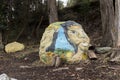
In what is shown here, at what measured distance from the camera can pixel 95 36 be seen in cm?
1236

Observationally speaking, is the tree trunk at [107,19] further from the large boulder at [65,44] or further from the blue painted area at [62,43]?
the blue painted area at [62,43]

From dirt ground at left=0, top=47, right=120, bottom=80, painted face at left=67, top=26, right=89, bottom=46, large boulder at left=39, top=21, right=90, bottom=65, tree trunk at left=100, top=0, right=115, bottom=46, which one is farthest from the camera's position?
tree trunk at left=100, top=0, right=115, bottom=46

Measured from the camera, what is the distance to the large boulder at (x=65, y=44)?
7133mm

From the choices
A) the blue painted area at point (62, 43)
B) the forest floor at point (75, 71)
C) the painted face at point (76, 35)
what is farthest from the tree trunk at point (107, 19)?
the blue painted area at point (62, 43)

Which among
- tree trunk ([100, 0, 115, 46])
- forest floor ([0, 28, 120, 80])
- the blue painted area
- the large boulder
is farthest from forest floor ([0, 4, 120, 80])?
tree trunk ([100, 0, 115, 46])

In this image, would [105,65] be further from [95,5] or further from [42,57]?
[95,5]

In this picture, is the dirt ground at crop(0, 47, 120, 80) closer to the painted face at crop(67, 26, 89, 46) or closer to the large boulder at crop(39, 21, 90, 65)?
the large boulder at crop(39, 21, 90, 65)

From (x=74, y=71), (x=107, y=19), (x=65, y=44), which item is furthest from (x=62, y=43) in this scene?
(x=107, y=19)

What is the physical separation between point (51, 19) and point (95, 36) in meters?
2.02

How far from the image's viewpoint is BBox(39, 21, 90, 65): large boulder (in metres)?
7.13

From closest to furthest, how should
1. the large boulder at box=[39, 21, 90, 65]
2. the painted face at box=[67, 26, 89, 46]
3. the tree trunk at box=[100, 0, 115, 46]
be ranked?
1. the large boulder at box=[39, 21, 90, 65]
2. the painted face at box=[67, 26, 89, 46]
3. the tree trunk at box=[100, 0, 115, 46]

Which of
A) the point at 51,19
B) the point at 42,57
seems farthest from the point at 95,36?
the point at 42,57

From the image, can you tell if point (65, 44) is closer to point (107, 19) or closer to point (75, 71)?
point (75, 71)

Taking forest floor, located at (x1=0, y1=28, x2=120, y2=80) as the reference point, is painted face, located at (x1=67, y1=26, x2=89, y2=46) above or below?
above
